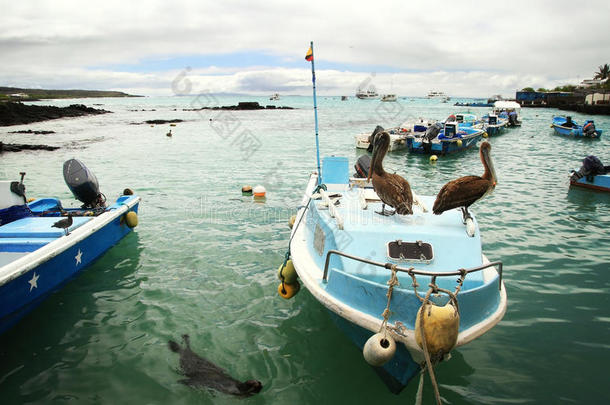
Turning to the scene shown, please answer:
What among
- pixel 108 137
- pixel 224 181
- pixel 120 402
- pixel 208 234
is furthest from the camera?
pixel 108 137

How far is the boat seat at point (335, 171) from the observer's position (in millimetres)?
8805

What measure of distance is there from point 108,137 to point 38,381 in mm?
35359

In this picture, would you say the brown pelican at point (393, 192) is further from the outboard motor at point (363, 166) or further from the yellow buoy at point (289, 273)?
the outboard motor at point (363, 166)

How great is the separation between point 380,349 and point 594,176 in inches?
616

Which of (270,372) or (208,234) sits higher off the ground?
(208,234)

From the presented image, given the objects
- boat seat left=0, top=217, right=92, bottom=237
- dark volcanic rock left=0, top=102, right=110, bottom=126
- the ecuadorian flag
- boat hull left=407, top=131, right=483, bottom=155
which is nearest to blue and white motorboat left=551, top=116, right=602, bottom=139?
boat hull left=407, top=131, right=483, bottom=155

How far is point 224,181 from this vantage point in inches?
667

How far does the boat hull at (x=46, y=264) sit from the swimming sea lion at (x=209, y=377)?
261cm

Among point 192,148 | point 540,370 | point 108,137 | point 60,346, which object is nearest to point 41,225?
point 60,346

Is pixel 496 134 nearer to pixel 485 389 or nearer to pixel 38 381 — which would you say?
pixel 485 389

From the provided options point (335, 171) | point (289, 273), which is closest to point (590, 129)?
point (335, 171)

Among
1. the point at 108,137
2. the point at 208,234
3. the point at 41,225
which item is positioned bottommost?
the point at 208,234

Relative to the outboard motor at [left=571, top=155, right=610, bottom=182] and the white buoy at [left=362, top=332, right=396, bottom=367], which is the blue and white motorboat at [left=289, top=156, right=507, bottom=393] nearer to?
the white buoy at [left=362, top=332, right=396, bottom=367]

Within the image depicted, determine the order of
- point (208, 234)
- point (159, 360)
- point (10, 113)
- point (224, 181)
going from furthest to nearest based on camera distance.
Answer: point (10, 113) < point (224, 181) < point (208, 234) < point (159, 360)
